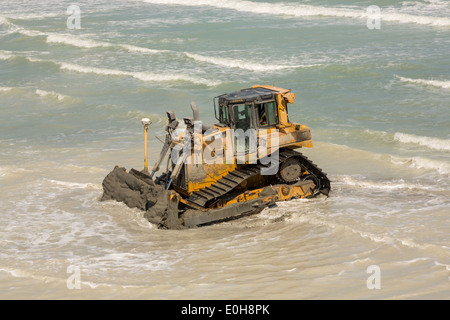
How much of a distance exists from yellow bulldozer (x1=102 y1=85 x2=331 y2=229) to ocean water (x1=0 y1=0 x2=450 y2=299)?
0.37 meters

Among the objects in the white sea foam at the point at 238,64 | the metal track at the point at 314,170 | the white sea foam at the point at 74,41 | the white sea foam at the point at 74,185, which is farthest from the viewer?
the white sea foam at the point at 74,41

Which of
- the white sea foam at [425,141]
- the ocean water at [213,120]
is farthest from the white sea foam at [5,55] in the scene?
the white sea foam at [425,141]

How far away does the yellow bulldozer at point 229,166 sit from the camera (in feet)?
44.3

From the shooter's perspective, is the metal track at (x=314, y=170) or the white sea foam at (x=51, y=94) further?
the white sea foam at (x=51, y=94)

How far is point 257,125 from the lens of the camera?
13.9 m

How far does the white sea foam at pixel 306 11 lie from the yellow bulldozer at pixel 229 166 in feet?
76.8

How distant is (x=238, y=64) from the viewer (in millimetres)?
29766

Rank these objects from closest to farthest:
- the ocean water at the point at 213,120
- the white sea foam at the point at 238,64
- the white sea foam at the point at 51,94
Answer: the ocean water at the point at 213,120 < the white sea foam at the point at 51,94 < the white sea foam at the point at 238,64

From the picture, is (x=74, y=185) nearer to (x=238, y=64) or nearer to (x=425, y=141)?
(x=425, y=141)

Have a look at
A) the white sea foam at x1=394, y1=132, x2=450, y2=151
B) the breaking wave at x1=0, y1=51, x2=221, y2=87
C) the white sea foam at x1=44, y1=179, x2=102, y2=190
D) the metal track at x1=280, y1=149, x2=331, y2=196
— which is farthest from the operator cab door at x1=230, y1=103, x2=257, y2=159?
the breaking wave at x1=0, y1=51, x2=221, y2=87

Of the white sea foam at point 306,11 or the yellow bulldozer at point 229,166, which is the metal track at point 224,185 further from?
the white sea foam at point 306,11

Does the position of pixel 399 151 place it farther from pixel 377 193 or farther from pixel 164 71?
pixel 164 71

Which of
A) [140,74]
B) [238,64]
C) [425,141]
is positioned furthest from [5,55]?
[425,141]

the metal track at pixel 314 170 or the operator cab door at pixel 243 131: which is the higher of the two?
the operator cab door at pixel 243 131
